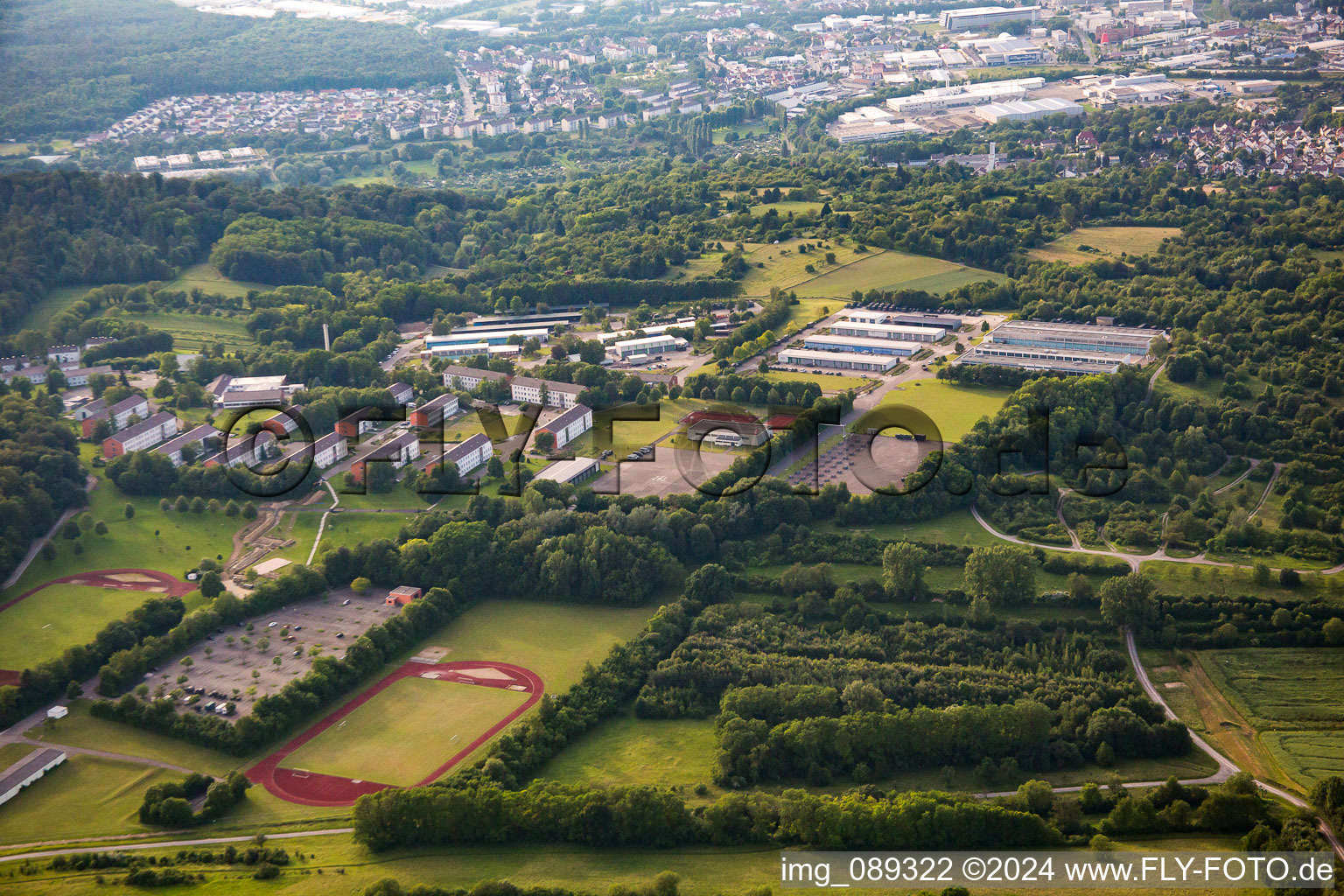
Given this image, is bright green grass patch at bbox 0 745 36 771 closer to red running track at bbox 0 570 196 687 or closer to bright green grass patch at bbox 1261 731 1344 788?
red running track at bbox 0 570 196 687

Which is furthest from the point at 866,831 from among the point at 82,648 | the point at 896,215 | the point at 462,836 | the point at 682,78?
the point at 682,78

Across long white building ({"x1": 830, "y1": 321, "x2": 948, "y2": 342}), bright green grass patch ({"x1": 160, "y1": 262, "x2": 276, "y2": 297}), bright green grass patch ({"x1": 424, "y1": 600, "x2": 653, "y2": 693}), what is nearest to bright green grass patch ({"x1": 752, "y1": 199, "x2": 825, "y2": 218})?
long white building ({"x1": 830, "y1": 321, "x2": 948, "y2": 342})

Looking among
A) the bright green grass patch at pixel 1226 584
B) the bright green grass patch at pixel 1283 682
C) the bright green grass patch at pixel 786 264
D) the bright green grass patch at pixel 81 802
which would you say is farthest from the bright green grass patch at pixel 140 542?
the bright green grass patch at pixel 786 264

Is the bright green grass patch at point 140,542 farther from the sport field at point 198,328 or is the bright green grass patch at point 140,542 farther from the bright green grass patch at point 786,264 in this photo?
the bright green grass patch at point 786,264

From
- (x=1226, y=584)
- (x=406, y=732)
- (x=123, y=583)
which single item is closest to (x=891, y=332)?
(x=1226, y=584)

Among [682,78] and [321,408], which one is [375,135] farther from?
[321,408]
